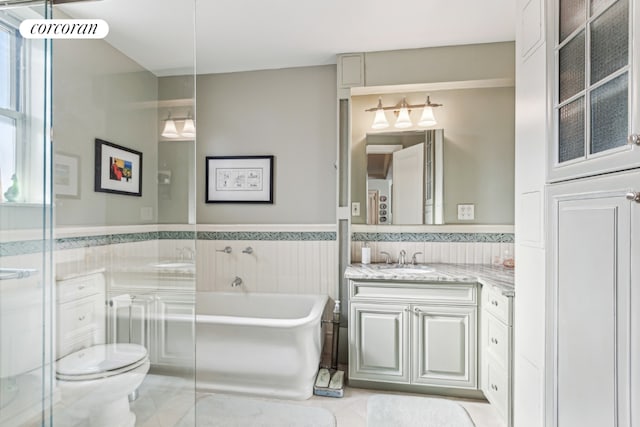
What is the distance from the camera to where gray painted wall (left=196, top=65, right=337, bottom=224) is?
2924 mm

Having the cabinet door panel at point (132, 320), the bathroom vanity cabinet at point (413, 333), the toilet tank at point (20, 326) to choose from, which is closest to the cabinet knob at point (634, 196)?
the bathroom vanity cabinet at point (413, 333)

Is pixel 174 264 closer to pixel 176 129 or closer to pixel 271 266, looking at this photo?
pixel 176 129

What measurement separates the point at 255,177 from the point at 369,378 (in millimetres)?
1902

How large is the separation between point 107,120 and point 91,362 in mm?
1404

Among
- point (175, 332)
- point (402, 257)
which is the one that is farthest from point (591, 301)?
point (175, 332)

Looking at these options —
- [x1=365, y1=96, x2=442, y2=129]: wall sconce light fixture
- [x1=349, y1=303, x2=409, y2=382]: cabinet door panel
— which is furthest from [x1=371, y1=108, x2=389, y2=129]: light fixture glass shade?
[x1=349, y1=303, x2=409, y2=382]: cabinet door panel

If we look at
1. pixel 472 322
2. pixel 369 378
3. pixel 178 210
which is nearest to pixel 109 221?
pixel 178 210

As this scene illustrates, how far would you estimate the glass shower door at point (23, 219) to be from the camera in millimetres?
1564

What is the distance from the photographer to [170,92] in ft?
6.48

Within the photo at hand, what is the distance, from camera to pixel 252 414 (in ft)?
6.63

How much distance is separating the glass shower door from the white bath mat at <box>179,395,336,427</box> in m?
0.78

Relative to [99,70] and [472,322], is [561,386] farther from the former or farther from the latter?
→ [99,70]

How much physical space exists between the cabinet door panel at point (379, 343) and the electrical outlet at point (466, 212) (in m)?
0.95

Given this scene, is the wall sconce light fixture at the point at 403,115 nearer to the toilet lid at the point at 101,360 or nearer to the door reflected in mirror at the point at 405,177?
the door reflected in mirror at the point at 405,177
